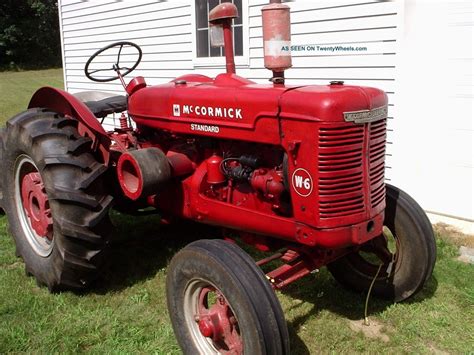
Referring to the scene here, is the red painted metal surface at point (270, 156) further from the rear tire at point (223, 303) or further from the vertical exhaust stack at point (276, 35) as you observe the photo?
the rear tire at point (223, 303)

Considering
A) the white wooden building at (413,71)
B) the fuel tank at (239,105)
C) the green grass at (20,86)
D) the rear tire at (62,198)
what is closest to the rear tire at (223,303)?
the fuel tank at (239,105)

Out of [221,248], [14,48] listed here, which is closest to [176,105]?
[221,248]

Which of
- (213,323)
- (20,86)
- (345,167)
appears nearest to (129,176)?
(213,323)

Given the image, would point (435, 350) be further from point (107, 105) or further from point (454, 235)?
point (107, 105)

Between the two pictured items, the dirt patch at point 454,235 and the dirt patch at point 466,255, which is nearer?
the dirt patch at point 466,255

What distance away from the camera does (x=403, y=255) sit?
3.26 metres

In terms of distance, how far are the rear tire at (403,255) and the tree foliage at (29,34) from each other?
3019cm

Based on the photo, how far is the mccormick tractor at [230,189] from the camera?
2.52 meters

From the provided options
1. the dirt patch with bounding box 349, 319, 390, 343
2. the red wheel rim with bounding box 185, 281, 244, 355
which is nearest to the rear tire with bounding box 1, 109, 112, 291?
the red wheel rim with bounding box 185, 281, 244, 355

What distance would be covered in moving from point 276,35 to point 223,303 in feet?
4.71

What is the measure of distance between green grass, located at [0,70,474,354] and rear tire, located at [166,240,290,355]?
303 millimetres

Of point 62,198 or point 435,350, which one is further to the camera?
point 62,198

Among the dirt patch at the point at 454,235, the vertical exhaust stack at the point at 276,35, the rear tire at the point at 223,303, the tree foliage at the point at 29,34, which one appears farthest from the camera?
the tree foliage at the point at 29,34

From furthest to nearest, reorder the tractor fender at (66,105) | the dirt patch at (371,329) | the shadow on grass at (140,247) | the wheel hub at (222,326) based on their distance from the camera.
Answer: the shadow on grass at (140,247)
the tractor fender at (66,105)
the dirt patch at (371,329)
the wheel hub at (222,326)
